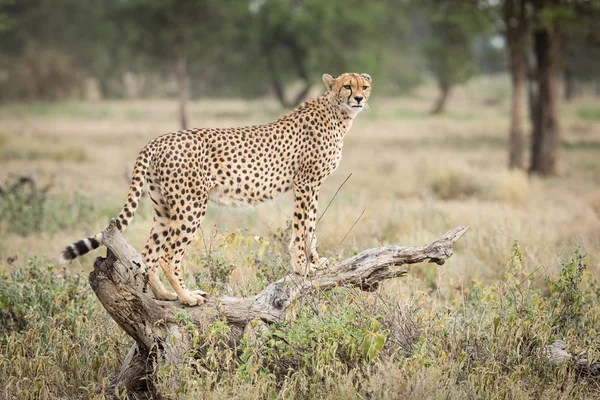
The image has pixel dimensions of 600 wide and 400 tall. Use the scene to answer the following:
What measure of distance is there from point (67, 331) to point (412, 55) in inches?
2264

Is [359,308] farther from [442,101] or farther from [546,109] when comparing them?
[442,101]

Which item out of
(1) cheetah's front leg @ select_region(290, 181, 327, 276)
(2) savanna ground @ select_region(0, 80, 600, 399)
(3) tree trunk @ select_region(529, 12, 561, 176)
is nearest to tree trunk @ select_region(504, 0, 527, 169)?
(3) tree trunk @ select_region(529, 12, 561, 176)

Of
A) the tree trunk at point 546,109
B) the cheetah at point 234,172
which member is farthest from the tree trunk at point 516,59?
the cheetah at point 234,172

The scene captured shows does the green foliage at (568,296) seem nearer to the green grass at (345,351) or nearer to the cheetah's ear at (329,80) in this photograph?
the green grass at (345,351)

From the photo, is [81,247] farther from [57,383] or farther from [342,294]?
[342,294]

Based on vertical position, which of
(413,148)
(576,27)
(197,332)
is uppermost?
(576,27)

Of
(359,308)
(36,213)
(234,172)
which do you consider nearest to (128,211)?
(234,172)

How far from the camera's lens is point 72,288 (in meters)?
5.24

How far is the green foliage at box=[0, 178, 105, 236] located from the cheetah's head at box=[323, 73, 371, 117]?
14.4 feet

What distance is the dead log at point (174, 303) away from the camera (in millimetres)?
3912

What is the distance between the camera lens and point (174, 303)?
4297 millimetres

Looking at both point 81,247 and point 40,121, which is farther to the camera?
point 40,121

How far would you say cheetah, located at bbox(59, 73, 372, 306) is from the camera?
4.23 m

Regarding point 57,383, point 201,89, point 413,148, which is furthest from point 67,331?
point 201,89
